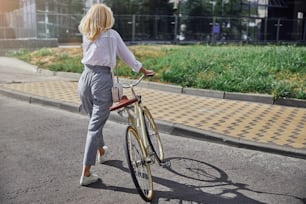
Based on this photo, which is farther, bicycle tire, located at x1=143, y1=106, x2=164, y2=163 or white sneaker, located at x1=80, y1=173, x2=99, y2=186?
bicycle tire, located at x1=143, y1=106, x2=164, y2=163

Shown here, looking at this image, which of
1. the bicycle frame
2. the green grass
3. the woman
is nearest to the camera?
the woman

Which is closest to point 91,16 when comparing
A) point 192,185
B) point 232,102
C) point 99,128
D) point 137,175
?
point 99,128

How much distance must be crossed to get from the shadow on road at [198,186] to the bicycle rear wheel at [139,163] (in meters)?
0.16

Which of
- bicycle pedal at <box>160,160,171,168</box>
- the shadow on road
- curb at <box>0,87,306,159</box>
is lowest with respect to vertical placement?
the shadow on road

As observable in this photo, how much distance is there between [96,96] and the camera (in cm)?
428

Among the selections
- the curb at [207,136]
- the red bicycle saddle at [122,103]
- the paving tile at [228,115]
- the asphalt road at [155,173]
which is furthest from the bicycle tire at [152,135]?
the paving tile at [228,115]

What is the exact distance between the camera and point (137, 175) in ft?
13.1

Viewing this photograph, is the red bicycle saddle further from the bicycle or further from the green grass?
the green grass

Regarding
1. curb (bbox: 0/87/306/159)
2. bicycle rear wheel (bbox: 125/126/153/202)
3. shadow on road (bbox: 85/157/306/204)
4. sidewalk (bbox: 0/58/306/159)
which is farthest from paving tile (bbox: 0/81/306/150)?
bicycle rear wheel (bbox: 125/126/153/202)

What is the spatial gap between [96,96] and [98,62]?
36cm

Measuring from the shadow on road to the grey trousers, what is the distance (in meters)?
0.49

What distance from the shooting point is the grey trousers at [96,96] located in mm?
4266

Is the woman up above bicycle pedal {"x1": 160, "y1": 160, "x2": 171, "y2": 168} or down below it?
above

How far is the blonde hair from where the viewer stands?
4.21 m
